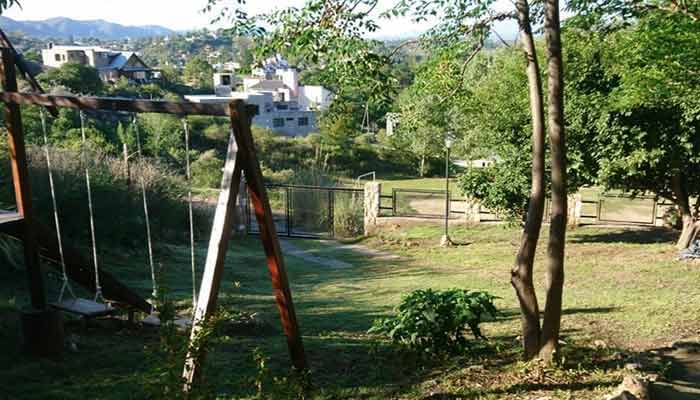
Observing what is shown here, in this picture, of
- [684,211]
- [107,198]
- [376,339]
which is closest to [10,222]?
[376,339]

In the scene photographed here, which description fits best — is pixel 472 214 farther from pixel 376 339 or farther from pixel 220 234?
pixel 220 234

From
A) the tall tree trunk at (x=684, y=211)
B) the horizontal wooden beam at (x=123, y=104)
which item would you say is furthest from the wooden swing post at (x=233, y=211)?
the tall tree trunk at (x=684, y=211)

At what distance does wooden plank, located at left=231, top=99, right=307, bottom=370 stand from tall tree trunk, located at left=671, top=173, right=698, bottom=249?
968 cm

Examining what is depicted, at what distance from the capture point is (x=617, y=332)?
614 centimetres

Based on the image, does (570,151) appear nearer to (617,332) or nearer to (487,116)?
(487,116)

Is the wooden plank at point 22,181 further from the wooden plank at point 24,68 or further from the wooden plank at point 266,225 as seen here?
the wooden plank at point 266,225

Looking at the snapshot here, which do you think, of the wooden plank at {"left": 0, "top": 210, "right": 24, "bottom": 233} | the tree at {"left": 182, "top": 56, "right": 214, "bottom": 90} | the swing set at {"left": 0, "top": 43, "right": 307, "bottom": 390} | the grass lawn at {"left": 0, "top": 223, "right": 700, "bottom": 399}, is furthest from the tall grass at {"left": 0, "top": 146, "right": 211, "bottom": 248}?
the tree at {"left": 182, "top": 56, "right": 214, "bottom": 90}

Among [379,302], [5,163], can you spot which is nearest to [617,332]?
[379,302]

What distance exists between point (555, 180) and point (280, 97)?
65145mm

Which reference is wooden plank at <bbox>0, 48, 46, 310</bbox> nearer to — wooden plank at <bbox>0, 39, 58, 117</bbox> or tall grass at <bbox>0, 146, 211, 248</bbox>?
→ wooden plank at <bbox>0, 39, 58, 117</bbox>

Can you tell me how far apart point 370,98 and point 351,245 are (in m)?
11.8

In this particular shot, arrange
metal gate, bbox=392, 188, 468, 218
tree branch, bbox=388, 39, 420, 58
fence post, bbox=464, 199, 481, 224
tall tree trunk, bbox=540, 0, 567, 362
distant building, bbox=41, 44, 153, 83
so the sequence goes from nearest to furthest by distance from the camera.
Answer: tall tree trunk, bbox=540, 0, 567, 362
tree branch, bbox=388, 39, 420, 58
fence post, bbox=464, 199, 481, 224
metal gate, bbox=392, 188, 468, 218
distant building, bbox=41, 44, 153, 83

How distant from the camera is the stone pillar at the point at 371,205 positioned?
57.9 feet

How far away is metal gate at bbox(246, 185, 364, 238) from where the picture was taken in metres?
18.7
